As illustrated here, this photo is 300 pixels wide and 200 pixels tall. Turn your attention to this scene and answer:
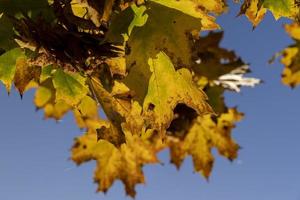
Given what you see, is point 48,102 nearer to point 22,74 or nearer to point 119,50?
point 22,74

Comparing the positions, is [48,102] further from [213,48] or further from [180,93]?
[180,93]

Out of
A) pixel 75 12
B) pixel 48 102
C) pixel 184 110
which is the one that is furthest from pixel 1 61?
pixel 48 102

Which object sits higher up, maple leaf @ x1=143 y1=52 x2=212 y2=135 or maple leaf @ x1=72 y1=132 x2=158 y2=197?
maple leaf @ x1=143 y1=52 x2=212 y2=135

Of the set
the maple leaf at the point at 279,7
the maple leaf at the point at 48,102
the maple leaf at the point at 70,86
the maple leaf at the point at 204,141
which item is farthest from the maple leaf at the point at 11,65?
the maple leaf at the point at 204,141

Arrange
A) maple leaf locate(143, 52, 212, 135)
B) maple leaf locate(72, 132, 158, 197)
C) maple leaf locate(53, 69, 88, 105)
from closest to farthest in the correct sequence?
maple leaf locate(143, 52, 212, 135)
maple leaf locate(53, 69, 88, 105)
maple leaf locate(72, 132, 158, 197)

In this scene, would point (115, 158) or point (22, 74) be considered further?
point (115, 158)

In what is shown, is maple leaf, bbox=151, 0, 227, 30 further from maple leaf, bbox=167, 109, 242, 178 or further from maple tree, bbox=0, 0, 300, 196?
maple leaf, bbox=167, 109, 242, 178

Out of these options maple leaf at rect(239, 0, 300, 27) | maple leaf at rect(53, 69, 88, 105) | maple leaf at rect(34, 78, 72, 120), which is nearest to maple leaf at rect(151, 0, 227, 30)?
maple leaf at rect(239, 0, 300, 27)

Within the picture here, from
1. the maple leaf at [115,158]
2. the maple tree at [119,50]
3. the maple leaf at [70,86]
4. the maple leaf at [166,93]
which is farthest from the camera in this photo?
the maple leaf at [115,158]

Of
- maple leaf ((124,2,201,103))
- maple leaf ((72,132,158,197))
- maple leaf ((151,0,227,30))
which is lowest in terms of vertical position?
maple leaf ((72,132,158,197))

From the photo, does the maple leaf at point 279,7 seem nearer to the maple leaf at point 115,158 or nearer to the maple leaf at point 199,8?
the maple leaf at point 199,8

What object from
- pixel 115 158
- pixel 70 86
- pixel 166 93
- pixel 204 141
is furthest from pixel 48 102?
pixel 166 93

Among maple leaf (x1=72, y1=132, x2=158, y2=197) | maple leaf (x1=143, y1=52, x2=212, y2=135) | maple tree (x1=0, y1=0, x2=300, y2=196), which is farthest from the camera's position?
maple leaf (x1=72, y1=132, x2=158, y2=197)
